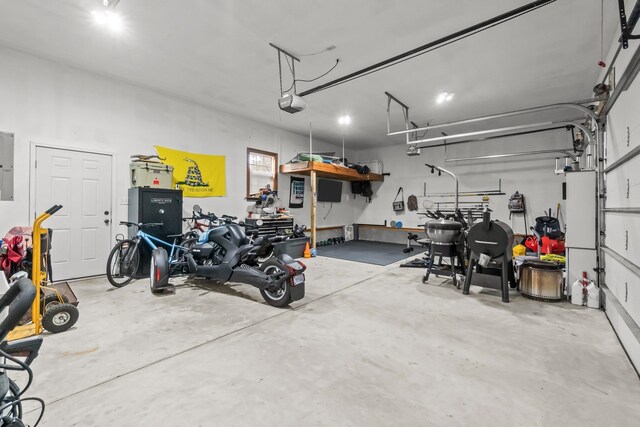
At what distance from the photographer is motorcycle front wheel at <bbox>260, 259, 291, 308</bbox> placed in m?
3.27

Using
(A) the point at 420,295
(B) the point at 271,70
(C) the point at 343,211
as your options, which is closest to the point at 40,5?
(B) the point at 271,70

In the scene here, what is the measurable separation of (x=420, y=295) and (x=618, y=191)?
2.27 metres

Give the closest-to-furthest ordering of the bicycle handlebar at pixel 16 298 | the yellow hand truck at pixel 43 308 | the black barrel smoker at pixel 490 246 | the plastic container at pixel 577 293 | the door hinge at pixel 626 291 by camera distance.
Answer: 1. the bicycle handlebar at pixel 16 298
2. the yellow hand truck at pixel 43 308
3. the door hinge at pixel 626 291
4. the plastic container at pixel 577 293
5. the black barrel smoker at pixel 490 246

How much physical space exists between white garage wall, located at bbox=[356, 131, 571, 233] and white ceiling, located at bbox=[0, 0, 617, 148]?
6.99 ft

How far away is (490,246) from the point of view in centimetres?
371

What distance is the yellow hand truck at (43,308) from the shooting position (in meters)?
2.42

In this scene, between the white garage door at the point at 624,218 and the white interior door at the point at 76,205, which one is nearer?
the white garage door at the point at 624,218

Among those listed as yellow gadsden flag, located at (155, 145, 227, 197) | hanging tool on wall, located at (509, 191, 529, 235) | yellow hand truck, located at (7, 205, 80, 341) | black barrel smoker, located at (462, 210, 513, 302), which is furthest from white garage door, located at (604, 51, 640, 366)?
yellow gadsden flag, located at (155, 145, 227, 197)

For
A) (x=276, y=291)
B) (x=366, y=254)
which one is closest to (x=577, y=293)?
(x=276, y=291)

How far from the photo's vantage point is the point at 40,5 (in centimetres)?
299

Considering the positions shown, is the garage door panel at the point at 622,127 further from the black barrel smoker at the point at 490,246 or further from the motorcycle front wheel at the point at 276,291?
the motorcycle front wheel at the point at 276,291

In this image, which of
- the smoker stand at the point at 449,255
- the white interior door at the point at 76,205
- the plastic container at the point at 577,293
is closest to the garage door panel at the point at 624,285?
the plastic container at the point at 577,293

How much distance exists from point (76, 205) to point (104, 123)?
52.9 inches

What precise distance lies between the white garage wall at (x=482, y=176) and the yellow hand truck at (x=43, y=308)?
8.21 metres
